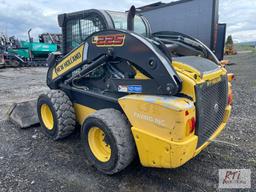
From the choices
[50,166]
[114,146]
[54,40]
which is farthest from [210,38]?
[54,40]

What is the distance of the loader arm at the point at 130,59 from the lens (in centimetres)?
247

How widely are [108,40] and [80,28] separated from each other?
112 cm

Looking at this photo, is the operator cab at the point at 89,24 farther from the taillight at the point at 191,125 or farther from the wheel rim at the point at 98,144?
the taillight at the point at 191,125

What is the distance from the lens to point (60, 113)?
12.0 ft

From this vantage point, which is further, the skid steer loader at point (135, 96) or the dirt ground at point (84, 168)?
the dirt ground at point (84, 168)

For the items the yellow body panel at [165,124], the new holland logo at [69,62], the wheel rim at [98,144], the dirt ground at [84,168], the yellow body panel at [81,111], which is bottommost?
the dirt ground at [84,168]

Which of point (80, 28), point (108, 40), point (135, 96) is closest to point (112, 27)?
point (108, 40)

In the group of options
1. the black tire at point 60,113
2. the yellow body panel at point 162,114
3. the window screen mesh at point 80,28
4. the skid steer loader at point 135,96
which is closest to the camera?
the yellow body panel at point 162,114

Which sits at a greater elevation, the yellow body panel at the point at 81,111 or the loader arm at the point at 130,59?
the loader arm at the point at 130,59

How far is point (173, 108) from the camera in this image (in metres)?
2.25

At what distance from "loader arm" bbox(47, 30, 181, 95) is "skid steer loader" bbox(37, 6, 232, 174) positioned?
10 mm

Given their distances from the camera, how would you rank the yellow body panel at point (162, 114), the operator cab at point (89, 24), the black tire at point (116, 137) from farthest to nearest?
the operator cab at point (89, 24)
the black tire at point (116, 137)
the yellow body panel at point (162, 114)

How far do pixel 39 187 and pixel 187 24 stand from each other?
12.6 ft

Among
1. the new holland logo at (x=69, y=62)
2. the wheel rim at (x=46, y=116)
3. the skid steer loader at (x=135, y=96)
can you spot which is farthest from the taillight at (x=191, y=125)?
the wheel rim at (x=46, y=116)
